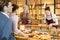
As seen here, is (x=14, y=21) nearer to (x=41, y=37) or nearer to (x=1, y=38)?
(x=41, y=37)

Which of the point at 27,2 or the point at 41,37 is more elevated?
the point at 27,2

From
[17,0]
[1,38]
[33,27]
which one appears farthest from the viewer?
[17,0]

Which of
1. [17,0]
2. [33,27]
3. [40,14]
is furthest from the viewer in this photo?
[17,0]

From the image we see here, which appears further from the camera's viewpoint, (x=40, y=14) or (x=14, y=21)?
(x=40, y=14)

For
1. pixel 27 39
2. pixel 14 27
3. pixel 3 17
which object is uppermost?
pixel 3 17

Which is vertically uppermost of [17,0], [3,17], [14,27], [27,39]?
[17,0]

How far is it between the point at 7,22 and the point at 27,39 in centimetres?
170

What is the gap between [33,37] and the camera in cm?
368

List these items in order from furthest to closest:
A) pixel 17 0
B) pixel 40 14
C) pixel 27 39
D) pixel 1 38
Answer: pixel 17 0, pixel 40 14, pixel 27 39, pixel 1 38

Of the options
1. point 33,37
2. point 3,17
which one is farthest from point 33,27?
point 3,17

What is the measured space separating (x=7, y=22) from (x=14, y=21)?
1238 millimetres

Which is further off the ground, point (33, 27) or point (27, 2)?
point (27, 2)

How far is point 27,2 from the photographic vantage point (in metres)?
7.95

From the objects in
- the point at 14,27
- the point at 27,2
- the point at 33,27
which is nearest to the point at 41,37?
the point at 14,27
